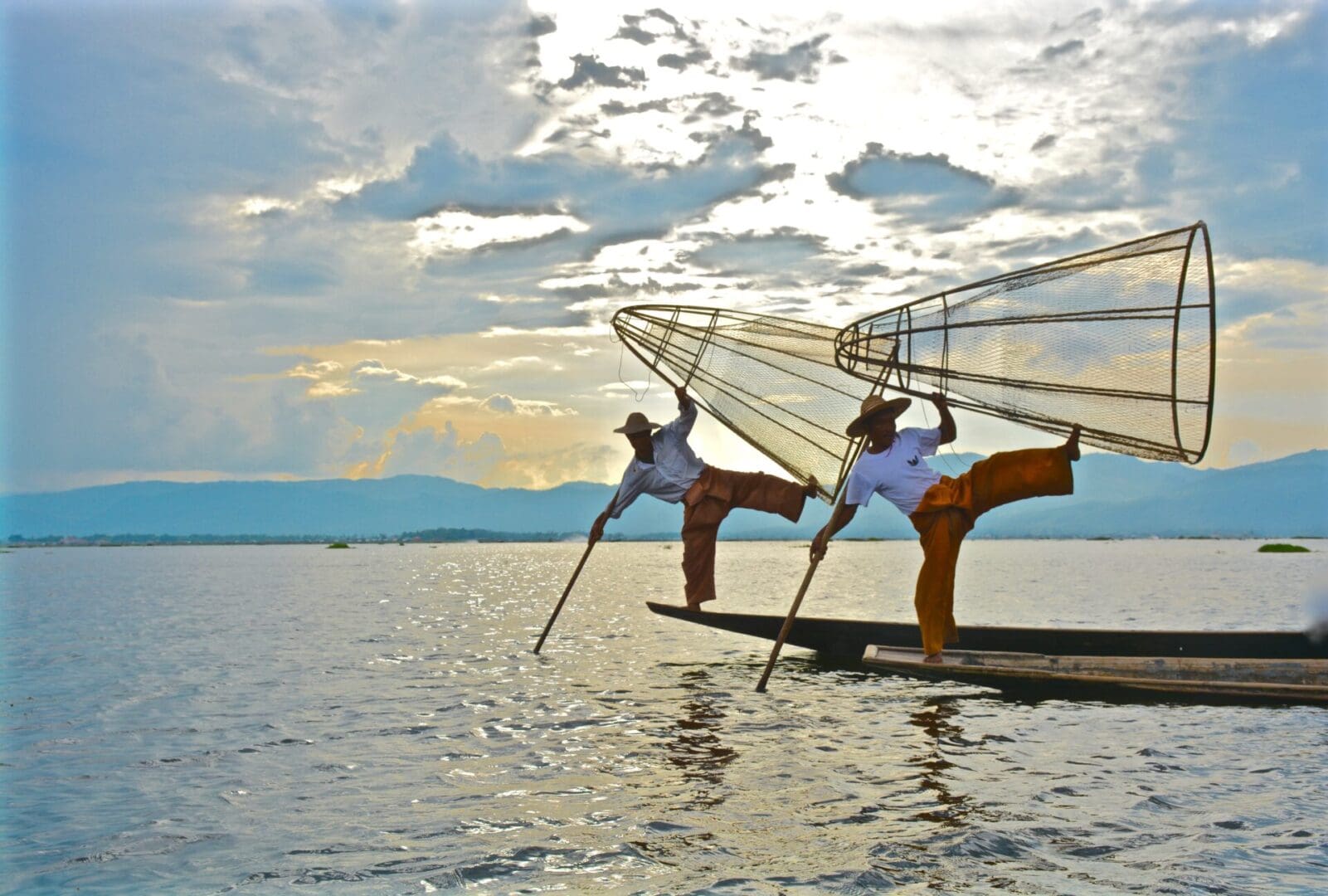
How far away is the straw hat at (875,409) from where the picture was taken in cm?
1025

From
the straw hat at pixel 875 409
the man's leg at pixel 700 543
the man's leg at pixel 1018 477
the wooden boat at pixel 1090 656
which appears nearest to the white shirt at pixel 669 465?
the man's leg at pixel 700 543

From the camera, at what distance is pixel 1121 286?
8875 mm

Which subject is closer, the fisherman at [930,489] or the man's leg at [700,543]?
the fisherman at [930,489]

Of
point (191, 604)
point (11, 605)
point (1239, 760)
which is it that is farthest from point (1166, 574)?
point (11, 605)

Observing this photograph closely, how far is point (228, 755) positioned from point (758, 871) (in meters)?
5.77

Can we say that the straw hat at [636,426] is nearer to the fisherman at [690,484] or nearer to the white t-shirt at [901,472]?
the fisherman at [690,484]

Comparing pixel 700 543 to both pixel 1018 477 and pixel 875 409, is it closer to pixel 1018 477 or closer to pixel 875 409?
pixel 875 409

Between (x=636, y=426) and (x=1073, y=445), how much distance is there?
16.6 feet

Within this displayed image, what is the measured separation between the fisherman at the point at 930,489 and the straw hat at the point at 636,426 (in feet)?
8.65

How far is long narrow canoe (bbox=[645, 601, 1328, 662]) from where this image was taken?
11.5m

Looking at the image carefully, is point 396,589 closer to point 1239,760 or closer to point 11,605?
point 11,605

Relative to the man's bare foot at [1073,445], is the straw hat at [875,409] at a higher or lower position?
higher

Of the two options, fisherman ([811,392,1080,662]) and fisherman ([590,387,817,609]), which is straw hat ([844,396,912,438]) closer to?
fisherman ([811,392,1080,662])

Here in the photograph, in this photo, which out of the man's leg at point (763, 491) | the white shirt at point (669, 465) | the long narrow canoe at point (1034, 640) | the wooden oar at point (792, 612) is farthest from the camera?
the white shirt at point (669, 465)
